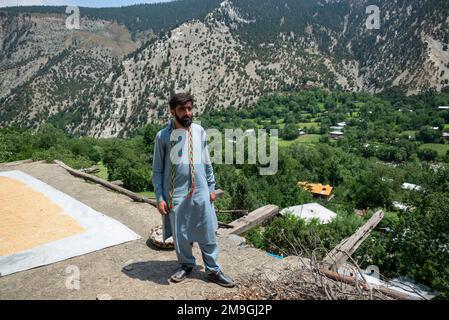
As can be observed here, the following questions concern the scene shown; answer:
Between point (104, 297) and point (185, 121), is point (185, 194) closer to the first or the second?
point (185, 121)

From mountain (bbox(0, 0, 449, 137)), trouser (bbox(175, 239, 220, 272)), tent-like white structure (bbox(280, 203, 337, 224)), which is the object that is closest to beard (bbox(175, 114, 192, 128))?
trouser (bbox(175, 239, 220, 272))

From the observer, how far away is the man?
3.31 m

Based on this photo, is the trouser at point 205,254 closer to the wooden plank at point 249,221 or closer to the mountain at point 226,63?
the wooden plank at point 249,221

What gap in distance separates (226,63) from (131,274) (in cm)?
9540

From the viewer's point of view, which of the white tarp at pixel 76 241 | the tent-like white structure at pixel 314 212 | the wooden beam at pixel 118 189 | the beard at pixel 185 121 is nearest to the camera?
the beard at pixel 185 121

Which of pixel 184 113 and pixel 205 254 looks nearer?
pixel 184 113

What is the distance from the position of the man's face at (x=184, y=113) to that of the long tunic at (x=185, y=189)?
0.36ft

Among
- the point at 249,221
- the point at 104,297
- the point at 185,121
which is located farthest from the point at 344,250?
the point at 104,297

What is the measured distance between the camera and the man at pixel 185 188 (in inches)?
130

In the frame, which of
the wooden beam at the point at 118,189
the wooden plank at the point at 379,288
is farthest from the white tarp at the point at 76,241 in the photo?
the wooden plank at the point at 379,288

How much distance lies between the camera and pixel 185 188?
3326 millimetres

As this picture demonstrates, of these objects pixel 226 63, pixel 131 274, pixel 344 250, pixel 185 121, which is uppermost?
pixel 226 63

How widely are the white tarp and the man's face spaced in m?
2.11

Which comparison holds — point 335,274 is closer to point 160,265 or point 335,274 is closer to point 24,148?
point 160,265
